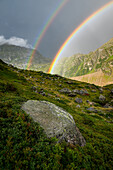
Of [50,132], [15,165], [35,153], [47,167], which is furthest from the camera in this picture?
[50,132]

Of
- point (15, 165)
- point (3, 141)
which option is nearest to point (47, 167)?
point (15, 165)

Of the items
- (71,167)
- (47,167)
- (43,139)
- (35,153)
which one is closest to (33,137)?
(43,139)

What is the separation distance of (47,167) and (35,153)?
0.72 meters

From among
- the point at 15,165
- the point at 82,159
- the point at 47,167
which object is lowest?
the point at 82,159

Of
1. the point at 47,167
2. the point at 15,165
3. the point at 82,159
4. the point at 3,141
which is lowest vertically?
the point at 82,159

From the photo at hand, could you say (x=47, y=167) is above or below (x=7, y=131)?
below

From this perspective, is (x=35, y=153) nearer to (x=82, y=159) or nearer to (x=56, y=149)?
(x=56, y=149)

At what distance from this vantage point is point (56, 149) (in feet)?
13.6

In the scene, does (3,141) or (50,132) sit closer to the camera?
(3,141)

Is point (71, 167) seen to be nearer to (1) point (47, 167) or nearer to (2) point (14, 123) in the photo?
(1) point (47, 167)

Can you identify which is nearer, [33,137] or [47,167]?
[47,167]

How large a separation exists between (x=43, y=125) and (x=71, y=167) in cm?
258

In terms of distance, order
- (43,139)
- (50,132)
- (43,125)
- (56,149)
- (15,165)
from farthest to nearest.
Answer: (43,125) < (50,132) < (43,139) < (56,149) < (15,165)

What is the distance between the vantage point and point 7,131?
4.01 meters
